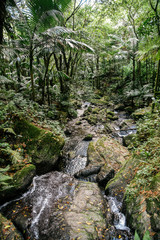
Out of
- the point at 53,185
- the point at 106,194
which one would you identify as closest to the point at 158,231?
the point at 106,194

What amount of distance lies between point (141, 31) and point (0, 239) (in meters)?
6.95

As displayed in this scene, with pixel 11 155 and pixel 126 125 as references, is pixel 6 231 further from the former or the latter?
pixel 126 125

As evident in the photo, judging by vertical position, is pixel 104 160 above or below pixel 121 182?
below

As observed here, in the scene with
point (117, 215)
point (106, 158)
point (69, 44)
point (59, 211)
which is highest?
point (69, 44)

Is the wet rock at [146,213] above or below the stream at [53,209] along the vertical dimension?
above

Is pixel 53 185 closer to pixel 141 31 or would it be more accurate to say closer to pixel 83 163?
pixel 83 163

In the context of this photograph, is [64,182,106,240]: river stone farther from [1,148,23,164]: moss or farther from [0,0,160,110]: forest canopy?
[0,0,160,110]: forest canopy

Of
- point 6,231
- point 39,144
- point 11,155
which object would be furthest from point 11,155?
point 6,231

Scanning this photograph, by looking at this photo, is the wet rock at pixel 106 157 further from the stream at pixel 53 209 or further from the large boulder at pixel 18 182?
the large boulder at pixel 18 182

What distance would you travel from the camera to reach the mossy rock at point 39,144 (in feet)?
15.1

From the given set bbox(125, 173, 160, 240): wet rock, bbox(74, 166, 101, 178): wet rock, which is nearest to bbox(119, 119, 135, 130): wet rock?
bbox(74, 166, 101, 178): wet rock

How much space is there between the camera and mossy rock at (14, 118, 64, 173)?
4604 millimetres

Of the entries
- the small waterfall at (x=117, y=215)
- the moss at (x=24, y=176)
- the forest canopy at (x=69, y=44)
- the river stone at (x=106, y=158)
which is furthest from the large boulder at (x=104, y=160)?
the forest canopy at (x=69, y=44)

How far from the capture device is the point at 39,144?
186 inches
